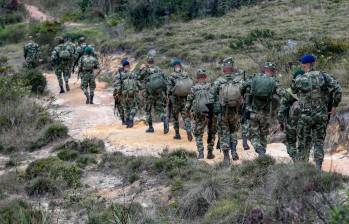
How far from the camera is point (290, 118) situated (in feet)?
31.6

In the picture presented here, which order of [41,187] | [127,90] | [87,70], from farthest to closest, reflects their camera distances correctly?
[87,70]
[127,90]
[41,187]

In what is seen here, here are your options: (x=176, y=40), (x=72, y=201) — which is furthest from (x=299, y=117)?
(x=176, y=40)

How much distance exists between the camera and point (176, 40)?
26.2 metres

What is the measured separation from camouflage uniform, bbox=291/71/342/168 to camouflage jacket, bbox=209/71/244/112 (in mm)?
1455

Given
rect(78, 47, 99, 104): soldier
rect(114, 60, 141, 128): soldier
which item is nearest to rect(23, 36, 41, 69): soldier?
rect(78, 47, 99, 104): soldier

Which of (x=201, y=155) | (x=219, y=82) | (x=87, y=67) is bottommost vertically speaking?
(x=201, y=155)

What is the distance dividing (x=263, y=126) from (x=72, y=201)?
135 inches

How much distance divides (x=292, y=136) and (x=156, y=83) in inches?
174

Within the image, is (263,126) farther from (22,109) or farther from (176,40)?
(176,40)

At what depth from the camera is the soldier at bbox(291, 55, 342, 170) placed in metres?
9.02

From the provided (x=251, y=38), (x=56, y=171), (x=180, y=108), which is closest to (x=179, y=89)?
(x=180, y=108)

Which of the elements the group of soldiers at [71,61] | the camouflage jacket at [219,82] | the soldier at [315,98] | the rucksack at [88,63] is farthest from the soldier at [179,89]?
the group of soldiers at [71,61]

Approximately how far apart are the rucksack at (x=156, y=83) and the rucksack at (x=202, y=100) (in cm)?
258

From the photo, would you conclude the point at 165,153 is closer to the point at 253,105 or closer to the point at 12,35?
the point at 253,105
